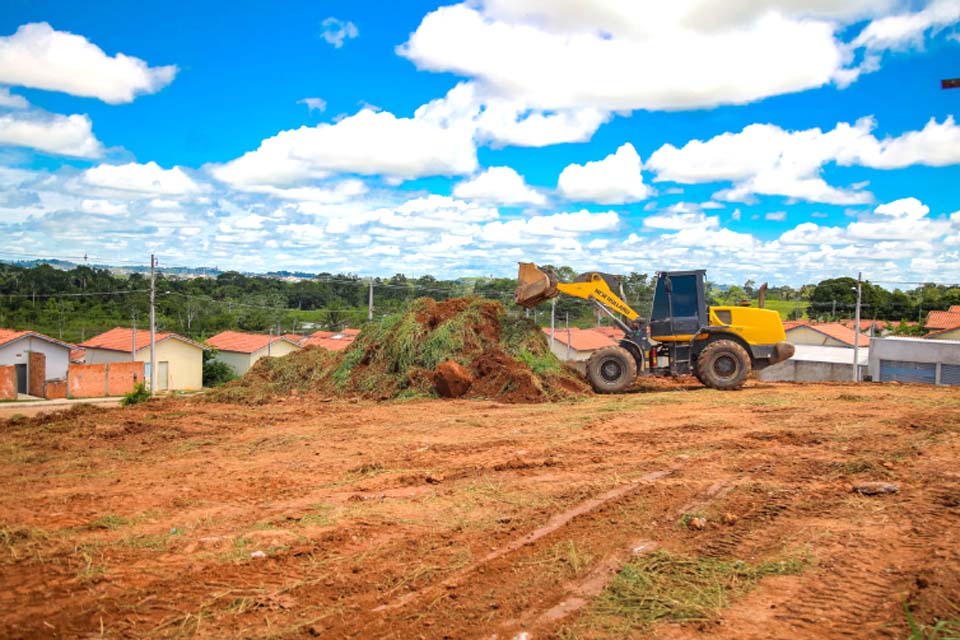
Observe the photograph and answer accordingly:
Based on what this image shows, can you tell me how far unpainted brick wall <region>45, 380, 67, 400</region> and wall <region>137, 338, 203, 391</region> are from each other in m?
4.76

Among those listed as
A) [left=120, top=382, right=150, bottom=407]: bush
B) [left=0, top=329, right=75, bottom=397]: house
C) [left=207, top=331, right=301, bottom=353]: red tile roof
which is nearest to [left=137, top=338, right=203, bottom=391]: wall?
[left=207, top=331, right=301, bottom=353]: red tile roof

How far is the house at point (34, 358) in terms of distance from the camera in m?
30.1

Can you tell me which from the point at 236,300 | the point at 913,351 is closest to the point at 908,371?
the point at 913,351

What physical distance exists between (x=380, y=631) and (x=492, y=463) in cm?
440

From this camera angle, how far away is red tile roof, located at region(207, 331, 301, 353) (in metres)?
38.0

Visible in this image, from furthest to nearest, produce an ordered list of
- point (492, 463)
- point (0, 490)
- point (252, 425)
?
point (252, 425) < point (492, 463) < point (0, 490)

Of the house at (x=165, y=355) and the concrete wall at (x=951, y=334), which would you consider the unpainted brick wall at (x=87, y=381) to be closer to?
the house at (x=165, y=355)

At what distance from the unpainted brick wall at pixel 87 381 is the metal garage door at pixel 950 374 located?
3221 centimetres

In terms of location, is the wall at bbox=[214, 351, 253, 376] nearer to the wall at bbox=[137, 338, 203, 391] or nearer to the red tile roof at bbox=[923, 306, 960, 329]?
the wall at bbox=[137, 338, 203, 391]

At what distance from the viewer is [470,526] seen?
6.32m

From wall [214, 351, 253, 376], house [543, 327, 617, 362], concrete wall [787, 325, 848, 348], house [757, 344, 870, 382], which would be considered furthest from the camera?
wall [214, 351, 253, 376]

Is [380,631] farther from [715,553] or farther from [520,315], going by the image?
[520,315]

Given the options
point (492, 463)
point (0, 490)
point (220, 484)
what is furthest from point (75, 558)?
point (492, 463)

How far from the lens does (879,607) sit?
444 cm
